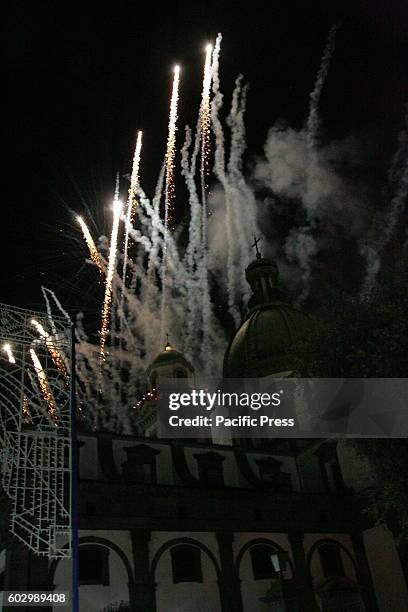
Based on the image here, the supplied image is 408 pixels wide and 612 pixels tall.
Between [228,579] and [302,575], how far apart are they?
431 centimetres

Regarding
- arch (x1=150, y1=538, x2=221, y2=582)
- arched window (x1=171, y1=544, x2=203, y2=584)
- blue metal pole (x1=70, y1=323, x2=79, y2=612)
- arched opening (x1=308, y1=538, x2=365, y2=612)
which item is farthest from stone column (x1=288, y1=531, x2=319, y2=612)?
blue metal pole (x1=70, y1=323, x2=79, y2=612)

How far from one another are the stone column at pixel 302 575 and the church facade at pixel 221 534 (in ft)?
0.17

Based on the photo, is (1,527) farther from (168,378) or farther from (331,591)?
(168,378)

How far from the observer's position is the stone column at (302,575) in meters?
26.8

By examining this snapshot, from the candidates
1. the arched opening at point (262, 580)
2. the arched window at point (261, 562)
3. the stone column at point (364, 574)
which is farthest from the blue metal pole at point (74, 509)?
the stone column at point (364, 574)

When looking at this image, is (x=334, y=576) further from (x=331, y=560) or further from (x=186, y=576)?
(x=186, y=576)

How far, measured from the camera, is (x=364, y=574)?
29.0 metres

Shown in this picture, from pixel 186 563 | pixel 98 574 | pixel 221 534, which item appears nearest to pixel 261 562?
pixel 221 534

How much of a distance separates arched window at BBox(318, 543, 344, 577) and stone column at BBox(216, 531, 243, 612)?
216 inches

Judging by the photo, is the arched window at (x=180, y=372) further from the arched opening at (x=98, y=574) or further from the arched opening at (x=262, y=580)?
the arched opening at (x=98, y=574)

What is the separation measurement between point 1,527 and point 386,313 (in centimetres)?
1827

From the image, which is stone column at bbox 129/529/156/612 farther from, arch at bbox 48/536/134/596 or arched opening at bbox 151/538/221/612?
arched opening at bbox 151/538/221/612

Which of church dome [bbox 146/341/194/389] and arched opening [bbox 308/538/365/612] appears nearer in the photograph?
arched opening [bbox 308/538/365/612]

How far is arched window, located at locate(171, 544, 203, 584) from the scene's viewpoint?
25.1 meters
